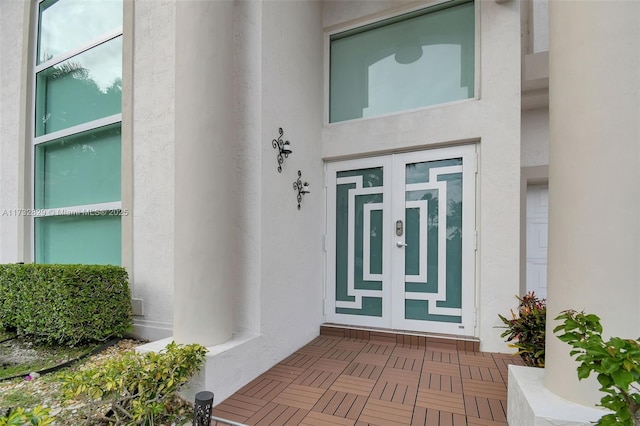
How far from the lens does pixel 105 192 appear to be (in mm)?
4047

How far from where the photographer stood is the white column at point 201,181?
249 cm

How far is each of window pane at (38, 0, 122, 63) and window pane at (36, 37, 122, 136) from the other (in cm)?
24

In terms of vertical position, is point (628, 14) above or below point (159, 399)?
above

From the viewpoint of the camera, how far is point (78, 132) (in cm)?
438

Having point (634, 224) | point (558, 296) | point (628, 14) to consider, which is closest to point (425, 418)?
point (558, 296)

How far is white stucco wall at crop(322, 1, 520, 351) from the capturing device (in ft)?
10.9

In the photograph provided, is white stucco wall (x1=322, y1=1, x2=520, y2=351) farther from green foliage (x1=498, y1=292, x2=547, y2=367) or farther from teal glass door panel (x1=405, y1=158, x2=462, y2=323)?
green foliage (x1=498, y1=292, x2=547, y2=367)

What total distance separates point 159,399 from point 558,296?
2.36 m

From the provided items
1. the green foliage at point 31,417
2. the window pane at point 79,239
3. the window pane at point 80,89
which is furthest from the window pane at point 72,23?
the green foliage at point 31,417

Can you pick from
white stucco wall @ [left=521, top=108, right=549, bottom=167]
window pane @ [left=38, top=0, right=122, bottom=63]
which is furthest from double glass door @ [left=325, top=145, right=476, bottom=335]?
window pane @ [left=38, top=0, right=122, bottom=63]

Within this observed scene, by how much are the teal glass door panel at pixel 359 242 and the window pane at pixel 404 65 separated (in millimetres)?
945

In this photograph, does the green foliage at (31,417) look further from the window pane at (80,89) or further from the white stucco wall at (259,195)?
the window pane at (80,89)

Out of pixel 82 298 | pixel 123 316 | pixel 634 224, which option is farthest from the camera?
pixel 123 316

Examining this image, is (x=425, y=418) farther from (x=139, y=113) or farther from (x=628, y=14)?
(x=139, y=113)
